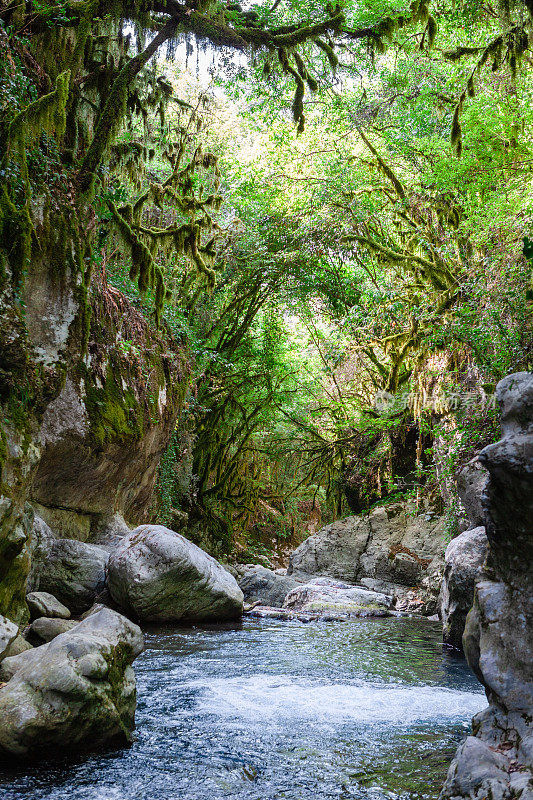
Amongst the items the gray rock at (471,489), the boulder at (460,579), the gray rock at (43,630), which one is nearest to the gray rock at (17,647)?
the gray rock at (43,630)

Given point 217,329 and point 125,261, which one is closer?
point 125,261

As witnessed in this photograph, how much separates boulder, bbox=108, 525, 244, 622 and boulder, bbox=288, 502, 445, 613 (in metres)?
5.91

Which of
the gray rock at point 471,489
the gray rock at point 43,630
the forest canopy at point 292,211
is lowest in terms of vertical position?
the gray rock at point 43,630

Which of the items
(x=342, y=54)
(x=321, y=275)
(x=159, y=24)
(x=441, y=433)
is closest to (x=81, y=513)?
(x=441, y=433)

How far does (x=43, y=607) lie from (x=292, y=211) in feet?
35.1

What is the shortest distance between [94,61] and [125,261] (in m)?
3.62

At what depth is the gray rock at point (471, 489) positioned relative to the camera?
381 inches

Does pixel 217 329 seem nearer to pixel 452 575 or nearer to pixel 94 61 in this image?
pixel 94 61

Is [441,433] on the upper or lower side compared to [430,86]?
lower

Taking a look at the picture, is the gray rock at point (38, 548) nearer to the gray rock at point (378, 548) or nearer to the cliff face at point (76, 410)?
the cliff face at point (76, 410)

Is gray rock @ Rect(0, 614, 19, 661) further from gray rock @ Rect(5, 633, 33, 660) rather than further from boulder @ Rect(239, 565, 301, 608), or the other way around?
boulder @ Rect(239, 565, 301, 608)

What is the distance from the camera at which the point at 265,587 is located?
46.9 feet

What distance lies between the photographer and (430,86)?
40.6 feet

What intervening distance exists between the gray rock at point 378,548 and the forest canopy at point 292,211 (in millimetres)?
1023
